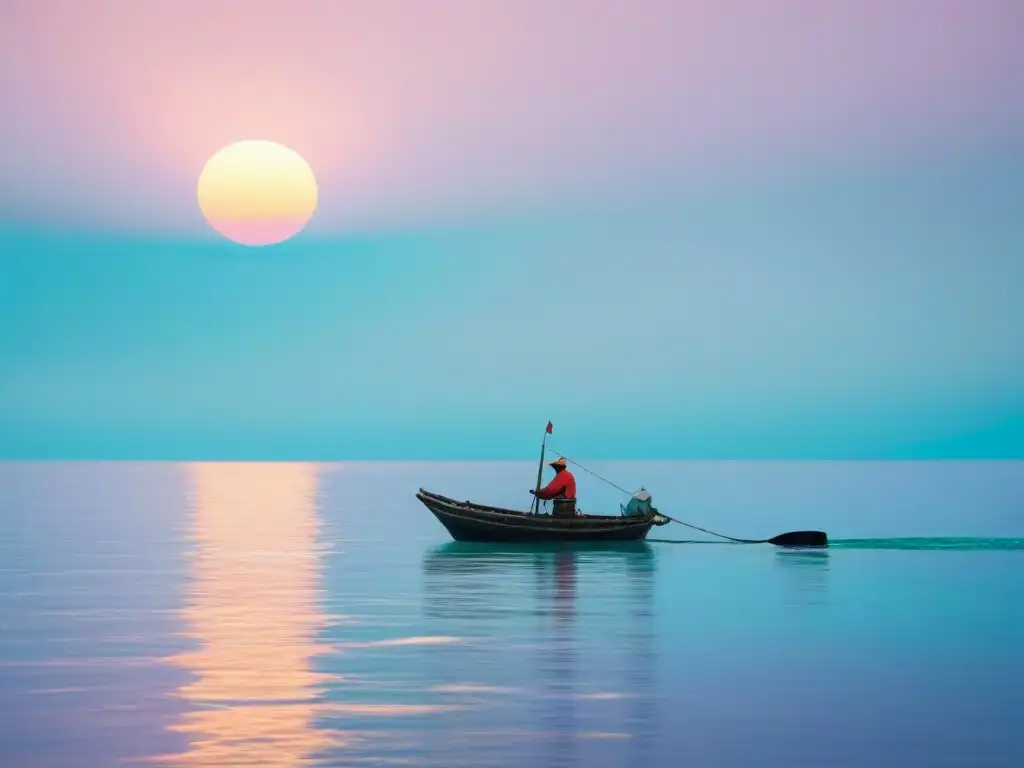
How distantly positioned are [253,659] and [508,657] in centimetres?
453

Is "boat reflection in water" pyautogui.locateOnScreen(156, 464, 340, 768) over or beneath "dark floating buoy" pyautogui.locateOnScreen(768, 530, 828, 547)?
beneath

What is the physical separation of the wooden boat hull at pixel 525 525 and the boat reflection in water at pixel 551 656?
12.4ft

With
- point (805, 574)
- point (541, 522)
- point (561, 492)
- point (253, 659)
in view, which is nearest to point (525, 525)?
point (541, 522)

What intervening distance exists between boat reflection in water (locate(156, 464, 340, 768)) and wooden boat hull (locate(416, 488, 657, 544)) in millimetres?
5253

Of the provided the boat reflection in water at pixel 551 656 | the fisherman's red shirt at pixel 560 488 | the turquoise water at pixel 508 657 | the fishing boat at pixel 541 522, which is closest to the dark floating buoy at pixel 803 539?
the turquoise water at pixel 508 657

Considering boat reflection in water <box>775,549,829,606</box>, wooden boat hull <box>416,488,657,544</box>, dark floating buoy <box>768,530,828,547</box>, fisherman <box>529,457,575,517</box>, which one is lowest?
boat reflection in water <box>775,549,829,606</box>

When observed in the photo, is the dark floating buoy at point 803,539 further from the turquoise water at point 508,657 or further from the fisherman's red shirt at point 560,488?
the fisherman's red shirt at point 560,488

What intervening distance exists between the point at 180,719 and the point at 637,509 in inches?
1285

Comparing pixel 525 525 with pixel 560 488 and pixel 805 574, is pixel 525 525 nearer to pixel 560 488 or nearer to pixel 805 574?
pixel 560 488

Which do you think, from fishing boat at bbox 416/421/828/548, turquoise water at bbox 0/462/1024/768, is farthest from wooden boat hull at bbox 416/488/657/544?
turquoise water at bbox 0/462/1024/768

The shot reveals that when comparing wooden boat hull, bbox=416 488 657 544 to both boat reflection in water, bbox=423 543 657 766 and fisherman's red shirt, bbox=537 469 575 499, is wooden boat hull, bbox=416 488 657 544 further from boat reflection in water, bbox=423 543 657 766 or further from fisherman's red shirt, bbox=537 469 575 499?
boat reflection in water, bbox=423 543 657 766

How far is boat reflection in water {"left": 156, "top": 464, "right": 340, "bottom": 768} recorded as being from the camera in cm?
1764

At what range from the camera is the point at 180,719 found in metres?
19.2

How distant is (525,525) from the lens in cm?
4838
